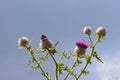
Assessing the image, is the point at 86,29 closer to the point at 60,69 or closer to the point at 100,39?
the point at 100,39

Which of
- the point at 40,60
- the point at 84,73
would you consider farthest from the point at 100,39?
the point at 40,60

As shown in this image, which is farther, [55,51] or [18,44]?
[18,44]

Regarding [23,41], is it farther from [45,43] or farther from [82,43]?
[82,43]

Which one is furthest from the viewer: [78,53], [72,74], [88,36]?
[88,36]

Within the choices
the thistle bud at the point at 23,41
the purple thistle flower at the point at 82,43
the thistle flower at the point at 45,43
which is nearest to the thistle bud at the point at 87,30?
the purple thistle flower at the point at 82,43

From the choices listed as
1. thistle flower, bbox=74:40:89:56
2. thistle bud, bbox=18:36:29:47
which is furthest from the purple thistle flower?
thistle bud, bbox=18:36:29:47

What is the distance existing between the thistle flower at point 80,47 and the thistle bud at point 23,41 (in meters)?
1.07

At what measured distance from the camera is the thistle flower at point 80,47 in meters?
8.23

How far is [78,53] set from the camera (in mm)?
8203

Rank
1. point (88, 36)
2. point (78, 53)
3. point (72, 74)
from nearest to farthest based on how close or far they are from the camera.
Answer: point (72, 74)
point (78, 53)
point (88, 36)

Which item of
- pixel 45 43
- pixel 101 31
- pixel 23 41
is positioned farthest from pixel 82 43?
pixel 23 41

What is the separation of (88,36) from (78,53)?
2.64ft

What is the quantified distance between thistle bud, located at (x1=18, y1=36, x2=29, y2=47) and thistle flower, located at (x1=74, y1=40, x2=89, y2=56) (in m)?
1.07

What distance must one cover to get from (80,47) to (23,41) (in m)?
1.24
